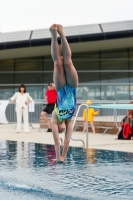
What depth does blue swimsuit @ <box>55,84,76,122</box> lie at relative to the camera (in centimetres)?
626

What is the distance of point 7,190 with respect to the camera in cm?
557

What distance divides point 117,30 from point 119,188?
752 inches

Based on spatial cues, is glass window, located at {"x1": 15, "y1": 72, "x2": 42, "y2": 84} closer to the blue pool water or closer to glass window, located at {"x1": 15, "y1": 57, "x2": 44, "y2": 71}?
glass window, located at {"x1": 15, "y1": 57, "x2": 44, "y2": 71}

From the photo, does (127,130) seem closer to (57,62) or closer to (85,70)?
(57,62)

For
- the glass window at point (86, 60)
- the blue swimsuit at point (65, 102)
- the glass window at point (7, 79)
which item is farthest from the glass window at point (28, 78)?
the blue swimsuit at point (65, 102)

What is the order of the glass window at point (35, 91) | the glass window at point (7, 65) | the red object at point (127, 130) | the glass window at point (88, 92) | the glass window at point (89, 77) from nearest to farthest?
the red object at point (127, 130)
the glass window at point (88, 92)
the glass window at point (89, 77)
the glass window at point (35, 91)
the glass window at point (7, 65)

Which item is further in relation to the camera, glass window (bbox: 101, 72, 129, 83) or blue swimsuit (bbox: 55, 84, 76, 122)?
glass window (bbox: 101, 72, 129, 83)

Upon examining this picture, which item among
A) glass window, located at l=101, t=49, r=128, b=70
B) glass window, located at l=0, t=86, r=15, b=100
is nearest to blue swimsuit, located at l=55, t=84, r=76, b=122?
glass window, located at l=101, t=49, r=128, b=70

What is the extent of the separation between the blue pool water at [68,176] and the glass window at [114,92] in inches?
680

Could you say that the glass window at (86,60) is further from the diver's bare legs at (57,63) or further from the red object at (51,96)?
the diver's bare legs at (57,63)

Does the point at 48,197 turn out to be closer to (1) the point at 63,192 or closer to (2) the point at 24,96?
(1) the point at 63,192

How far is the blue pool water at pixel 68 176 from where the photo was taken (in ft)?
17.2

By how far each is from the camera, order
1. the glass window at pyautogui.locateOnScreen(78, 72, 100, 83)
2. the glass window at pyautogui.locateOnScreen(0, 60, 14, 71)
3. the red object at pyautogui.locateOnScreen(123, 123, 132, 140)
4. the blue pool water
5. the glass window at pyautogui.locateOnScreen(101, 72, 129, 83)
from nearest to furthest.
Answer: the blue pool water, the red object at pyautogui.locateOnScreen(123, 123, 132, 140), the glass window at pyautogui.locateOnScreen(101, 72, 129, 83), the glass window at pyautogui.locateOnScreen(78, 72, 100, 83), the glass window at pyautogui.locateOnScreen(0, 60, 14, 71)

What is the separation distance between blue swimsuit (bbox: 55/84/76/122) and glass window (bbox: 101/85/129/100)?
2055 cm
